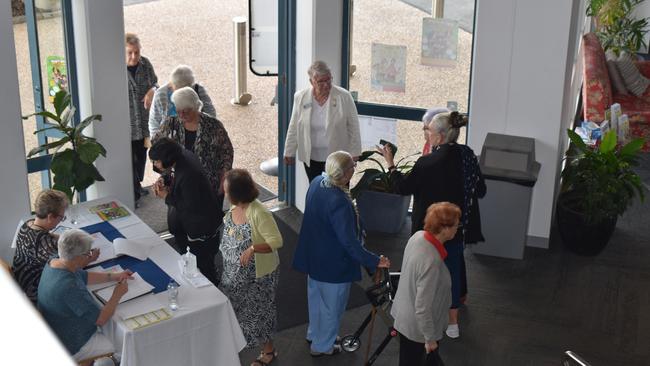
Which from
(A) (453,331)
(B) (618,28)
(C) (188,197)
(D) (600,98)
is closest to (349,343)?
(A) (453,331)

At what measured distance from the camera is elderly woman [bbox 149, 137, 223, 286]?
476cm

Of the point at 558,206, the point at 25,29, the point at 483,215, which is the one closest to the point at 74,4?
the point at 25,29

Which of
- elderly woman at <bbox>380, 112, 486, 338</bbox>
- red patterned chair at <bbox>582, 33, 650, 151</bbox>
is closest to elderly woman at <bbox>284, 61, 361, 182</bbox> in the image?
elderly woman at <bbox>380, 112, 486, 338</bbox>

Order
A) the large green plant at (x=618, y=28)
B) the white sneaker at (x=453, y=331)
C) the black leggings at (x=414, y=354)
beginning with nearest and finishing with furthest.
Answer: the black leggings at (x=414, y=354) → the white sneaker at (x=453, y=331) → the large green plant at (x=618, y=28)

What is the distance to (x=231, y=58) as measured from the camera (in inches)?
435

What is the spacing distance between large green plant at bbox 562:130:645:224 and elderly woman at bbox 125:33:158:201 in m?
3.74

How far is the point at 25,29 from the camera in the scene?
5.37 meters

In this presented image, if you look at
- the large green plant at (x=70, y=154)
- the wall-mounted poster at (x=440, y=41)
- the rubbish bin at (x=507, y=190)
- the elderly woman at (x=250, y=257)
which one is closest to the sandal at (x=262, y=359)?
the elderly woman at (x=250, y=257)

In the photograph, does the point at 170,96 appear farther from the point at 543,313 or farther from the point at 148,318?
the point at 543,313

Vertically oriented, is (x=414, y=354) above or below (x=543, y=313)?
above

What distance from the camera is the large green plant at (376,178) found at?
263 inches

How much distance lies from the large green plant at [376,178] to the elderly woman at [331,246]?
2.01 meters

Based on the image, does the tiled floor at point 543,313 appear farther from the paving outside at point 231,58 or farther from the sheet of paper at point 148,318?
the paving outside at point 231,58

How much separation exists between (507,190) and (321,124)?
1615 millimetres
